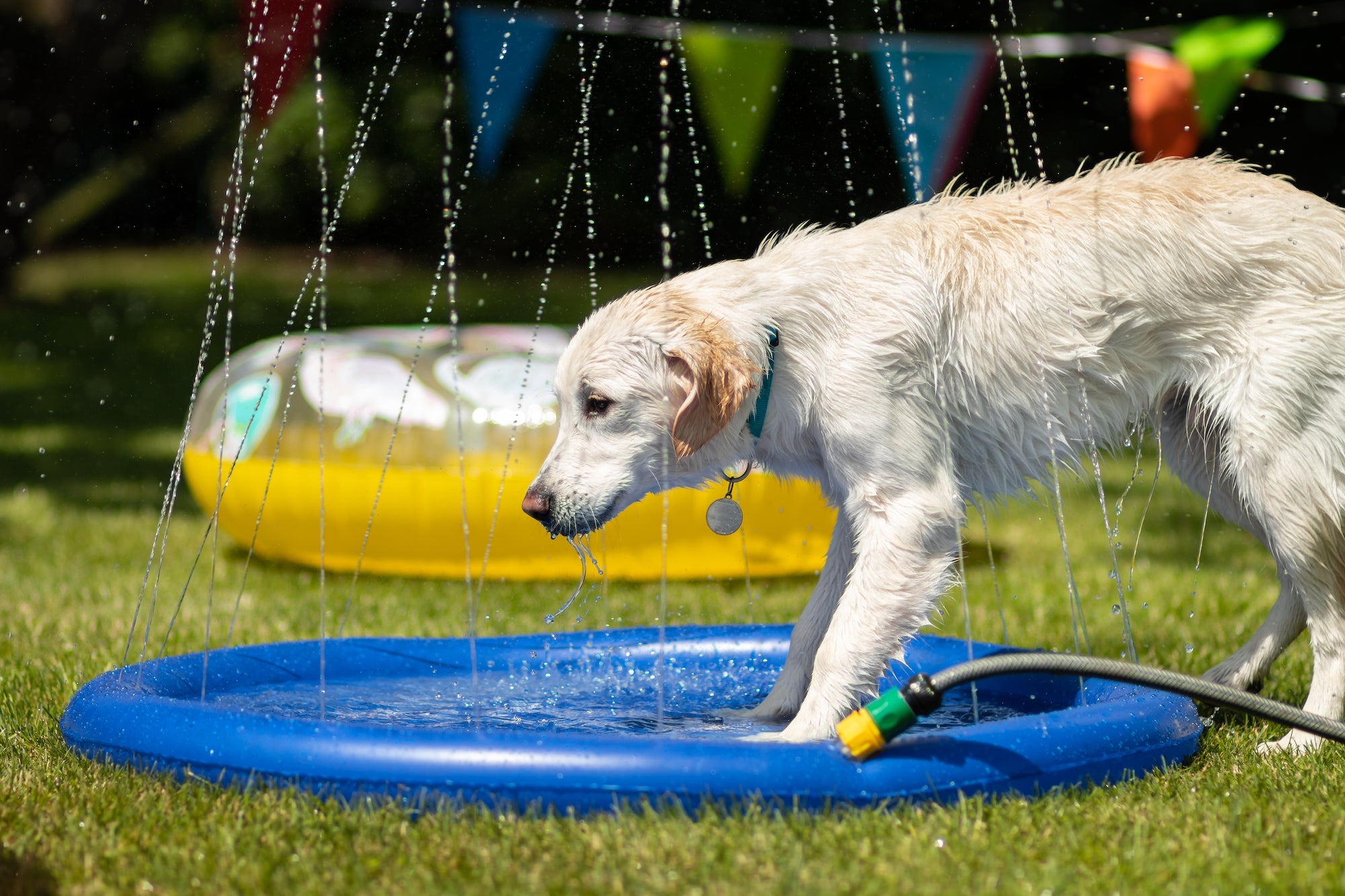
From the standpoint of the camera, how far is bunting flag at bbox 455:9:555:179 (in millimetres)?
6617

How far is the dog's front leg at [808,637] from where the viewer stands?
152 inches

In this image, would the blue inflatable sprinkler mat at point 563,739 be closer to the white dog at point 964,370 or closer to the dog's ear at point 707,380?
the white dog at point 964,370

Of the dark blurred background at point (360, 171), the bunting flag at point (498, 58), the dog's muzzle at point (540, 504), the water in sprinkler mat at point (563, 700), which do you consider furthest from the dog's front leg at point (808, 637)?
the dark blurred background at point (360, 171)

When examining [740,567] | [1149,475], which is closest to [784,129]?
[1149,475]

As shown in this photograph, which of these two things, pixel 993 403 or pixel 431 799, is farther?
pixel 993 403

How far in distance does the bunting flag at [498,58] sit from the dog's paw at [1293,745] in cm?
450

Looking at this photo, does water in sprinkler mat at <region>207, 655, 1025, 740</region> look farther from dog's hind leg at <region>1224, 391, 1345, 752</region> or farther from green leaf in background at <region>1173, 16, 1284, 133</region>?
green leaf in background at <region>1173, 16, 1284, 133</region>

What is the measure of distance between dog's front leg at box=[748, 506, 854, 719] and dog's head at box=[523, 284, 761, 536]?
0.54 m

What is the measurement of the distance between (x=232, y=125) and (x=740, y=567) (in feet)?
58.4

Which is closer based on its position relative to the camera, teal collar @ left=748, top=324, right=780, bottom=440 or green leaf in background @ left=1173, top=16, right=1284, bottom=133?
teal collar @ left=748, top=324, right=780, bottom=440

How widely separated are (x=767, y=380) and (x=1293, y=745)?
169 centimetres

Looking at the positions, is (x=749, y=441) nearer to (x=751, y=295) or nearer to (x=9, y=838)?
(x=751, y=295)

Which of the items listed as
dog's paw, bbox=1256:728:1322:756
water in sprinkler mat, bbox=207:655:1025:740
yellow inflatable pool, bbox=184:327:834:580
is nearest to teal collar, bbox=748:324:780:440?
water in sprinkler mat, bbox=207:655:1025:740

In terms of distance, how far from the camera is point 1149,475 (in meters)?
9.50
